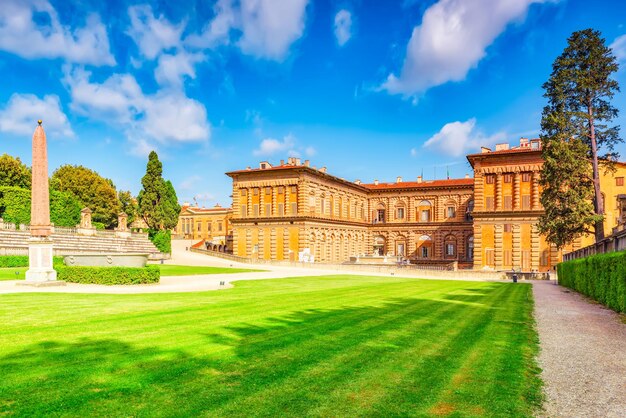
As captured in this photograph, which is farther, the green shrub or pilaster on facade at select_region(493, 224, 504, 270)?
the green shrub

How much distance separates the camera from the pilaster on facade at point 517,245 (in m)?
53.8

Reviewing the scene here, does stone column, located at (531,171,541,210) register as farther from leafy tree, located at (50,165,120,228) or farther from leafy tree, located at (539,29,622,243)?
leafy tree, located at (50,165,120,228)

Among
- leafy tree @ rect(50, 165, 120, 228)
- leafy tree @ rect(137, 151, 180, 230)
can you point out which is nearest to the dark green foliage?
leafy tree @ rect(50, 165, 120, 228)

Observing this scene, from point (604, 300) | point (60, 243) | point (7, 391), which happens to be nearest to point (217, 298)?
point (7, 391)

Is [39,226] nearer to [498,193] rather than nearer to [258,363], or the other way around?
[258,363]

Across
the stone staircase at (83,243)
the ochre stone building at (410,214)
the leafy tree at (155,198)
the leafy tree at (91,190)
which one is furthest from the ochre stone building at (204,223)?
the stone staircase at (83,243)

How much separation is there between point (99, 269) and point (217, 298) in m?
10.2

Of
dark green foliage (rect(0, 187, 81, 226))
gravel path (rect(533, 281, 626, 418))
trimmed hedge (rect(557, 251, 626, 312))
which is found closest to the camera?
gravel path (rect(533, 281, 626, 418))

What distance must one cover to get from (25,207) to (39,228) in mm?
45484

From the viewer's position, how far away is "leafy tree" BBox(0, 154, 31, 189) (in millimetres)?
63812

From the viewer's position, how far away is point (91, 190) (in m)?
77.2

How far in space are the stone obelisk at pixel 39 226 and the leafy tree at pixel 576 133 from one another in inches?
1309

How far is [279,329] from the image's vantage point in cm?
1139

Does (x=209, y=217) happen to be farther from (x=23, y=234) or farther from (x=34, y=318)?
(x=34, y=318)
